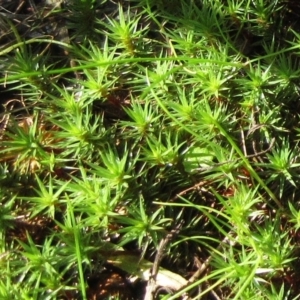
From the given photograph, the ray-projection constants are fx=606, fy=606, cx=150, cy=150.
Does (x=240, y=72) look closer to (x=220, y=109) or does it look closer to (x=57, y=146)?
(x=220, y=109)

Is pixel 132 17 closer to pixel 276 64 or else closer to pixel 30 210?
pixel 276 64

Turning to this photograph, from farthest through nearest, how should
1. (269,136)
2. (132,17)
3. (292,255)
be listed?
(132,17)
(269,136)
(292,255)

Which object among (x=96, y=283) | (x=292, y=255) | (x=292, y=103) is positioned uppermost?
(x=292, y=103)

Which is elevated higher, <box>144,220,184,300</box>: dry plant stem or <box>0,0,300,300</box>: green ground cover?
<box>0,0,300,300</box>: green ground cover

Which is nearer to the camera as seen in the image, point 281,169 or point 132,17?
point 281,169

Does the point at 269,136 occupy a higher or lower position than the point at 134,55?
lower

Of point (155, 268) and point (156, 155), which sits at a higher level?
A: point (156, 155)

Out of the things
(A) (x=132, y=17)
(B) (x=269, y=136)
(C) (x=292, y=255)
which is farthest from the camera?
(A) (x=132, y=17)

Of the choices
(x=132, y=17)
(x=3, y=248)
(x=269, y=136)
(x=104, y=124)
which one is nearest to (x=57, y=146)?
(x=104, y=124)
